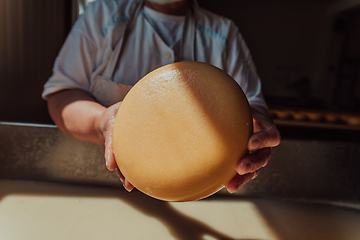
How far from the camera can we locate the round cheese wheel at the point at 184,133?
0.67 metres

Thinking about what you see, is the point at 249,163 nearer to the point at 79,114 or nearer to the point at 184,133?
the point at 184,133

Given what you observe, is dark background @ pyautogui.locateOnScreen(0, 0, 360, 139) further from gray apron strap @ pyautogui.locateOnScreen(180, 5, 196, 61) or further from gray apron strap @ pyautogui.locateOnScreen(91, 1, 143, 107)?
gray apron strap @ pyautogui.locateOnScreen(91, 1, 143, 107)

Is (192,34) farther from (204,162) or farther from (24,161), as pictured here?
(24,161)

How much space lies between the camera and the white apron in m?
1.30

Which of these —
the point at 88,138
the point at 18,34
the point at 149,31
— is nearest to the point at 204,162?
the point at 88,138

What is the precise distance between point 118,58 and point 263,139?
0.93 metres

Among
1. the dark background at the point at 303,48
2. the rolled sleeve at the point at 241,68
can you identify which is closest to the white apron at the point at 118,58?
the rolled sleeve at the point at 241,68

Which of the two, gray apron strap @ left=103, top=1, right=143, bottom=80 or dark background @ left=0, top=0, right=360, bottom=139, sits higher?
gray apron strap @ left=103, top=1, right=143, bottom=80

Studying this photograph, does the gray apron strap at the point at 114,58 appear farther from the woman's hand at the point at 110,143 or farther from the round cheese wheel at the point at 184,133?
the round cheese wheel at the point at 184,133

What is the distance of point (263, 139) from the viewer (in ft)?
2.29

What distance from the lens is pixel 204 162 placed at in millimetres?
662

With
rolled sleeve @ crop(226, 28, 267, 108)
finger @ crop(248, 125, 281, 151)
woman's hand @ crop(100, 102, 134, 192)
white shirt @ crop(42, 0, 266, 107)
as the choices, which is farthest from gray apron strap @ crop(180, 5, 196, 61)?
finger @ crop(248, 125, 281, 151)

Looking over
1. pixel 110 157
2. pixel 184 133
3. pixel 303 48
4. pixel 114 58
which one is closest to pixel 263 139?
pixel 184 133

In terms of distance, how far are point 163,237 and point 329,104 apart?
370cm
